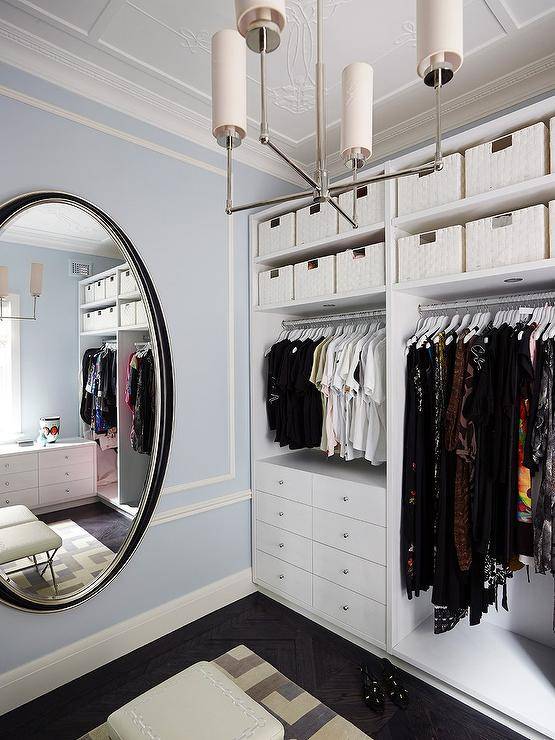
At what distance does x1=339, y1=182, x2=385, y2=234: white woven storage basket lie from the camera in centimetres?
220

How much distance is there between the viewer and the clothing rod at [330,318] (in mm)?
2629

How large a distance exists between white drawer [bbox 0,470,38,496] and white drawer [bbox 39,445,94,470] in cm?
5

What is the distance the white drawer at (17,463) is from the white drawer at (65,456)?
0.11 ft

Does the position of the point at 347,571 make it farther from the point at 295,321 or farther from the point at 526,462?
the point at 295,321

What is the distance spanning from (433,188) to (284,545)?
207cm

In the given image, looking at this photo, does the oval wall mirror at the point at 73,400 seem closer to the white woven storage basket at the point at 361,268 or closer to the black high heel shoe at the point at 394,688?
the white woven storage basket at the point at 361,268

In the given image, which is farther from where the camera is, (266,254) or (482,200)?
(266,254)

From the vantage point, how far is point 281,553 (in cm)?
271

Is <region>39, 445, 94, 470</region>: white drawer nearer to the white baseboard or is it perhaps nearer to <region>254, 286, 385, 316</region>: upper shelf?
the white baseboard

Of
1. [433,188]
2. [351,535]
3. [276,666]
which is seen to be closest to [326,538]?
[351,535]

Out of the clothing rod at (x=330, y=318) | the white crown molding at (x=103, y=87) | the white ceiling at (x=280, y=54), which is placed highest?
the white ceiling at (x=280, y=54)

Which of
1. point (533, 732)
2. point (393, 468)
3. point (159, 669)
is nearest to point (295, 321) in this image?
point (393, 468)

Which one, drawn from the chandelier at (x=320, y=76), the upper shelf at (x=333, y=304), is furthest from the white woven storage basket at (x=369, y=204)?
the chandelier at (x=320, y=76)

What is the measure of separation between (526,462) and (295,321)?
66.3 inches
